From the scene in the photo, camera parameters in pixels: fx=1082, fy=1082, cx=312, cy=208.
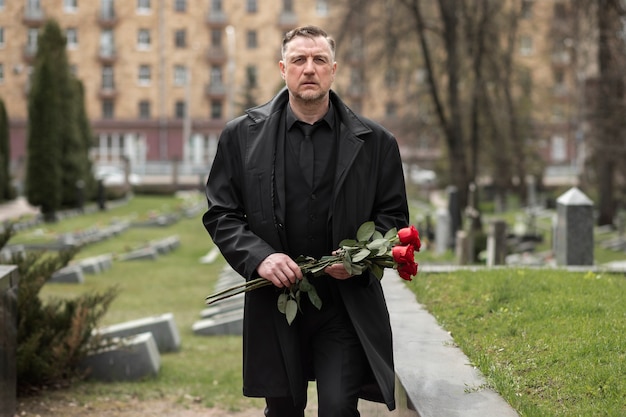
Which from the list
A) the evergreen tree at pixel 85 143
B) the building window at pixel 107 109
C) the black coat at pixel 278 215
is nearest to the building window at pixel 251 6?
the building window at pixel 107 109

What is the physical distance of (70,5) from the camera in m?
78.4

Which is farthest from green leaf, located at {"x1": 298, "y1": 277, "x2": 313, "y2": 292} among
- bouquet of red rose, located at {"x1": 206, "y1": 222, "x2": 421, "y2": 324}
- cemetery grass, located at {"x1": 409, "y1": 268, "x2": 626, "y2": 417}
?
cemetery grass, located at {"x1": 409, "y1": 268, "x2": 626, "y2": 417}

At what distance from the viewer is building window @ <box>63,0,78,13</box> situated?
256 feet

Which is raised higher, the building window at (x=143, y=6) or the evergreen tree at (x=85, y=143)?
the building window at (x=143, y=6)

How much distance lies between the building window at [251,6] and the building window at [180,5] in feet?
15.4

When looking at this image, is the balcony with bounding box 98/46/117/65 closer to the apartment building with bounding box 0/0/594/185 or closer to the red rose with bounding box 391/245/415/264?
the apartment building with bounding box 0/0/594/185

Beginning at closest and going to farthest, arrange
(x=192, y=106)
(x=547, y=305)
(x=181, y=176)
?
(x=547, y=305)
(x=181, y=176)
(x=192, y=106)

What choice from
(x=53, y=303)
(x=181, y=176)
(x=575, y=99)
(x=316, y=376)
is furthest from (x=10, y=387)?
(x=181, y=176)

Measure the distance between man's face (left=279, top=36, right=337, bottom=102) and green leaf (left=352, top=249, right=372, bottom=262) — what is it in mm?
652

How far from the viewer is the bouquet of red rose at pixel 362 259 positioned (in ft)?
13.6

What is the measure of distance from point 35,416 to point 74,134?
31736mm

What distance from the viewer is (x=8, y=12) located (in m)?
73.6

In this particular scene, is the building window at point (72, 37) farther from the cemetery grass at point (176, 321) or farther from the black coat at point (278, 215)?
the black coat at point (278, 215)

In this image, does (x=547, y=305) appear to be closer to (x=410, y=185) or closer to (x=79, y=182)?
(x=79, y=182)
